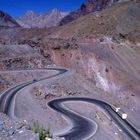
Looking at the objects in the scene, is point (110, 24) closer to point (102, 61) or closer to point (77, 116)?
point (102, 61)

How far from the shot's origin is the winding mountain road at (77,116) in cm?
4088

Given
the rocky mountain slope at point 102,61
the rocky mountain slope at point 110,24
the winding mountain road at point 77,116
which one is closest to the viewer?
the winding mountain road at point 77,116

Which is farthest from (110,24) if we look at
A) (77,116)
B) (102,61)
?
(77,116)

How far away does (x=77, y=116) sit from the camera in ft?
162

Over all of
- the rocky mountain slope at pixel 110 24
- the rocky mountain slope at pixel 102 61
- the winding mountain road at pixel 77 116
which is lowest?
the winding mountain road at pixel 77 116

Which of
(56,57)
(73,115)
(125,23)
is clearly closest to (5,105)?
(73,115)

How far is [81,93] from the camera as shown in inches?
2469

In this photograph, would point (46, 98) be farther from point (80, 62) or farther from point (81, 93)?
point (80, 62)

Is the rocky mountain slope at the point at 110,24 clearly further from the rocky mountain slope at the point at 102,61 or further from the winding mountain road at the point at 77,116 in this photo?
the winding mountain road at the point at 77,116

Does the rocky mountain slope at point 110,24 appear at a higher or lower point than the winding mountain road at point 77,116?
higher

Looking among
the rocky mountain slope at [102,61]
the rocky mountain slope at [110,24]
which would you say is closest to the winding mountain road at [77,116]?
the rocky mountain slope at [102,61]

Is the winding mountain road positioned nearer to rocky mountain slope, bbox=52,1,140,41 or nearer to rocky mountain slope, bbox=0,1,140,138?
rocky mountain slope, bbox=0,1,140,138

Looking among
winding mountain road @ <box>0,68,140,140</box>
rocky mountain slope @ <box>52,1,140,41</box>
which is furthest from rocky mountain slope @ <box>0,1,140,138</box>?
rocky mountain slope @ <box>52,1,140,41</box>

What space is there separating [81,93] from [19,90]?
31.5ft
